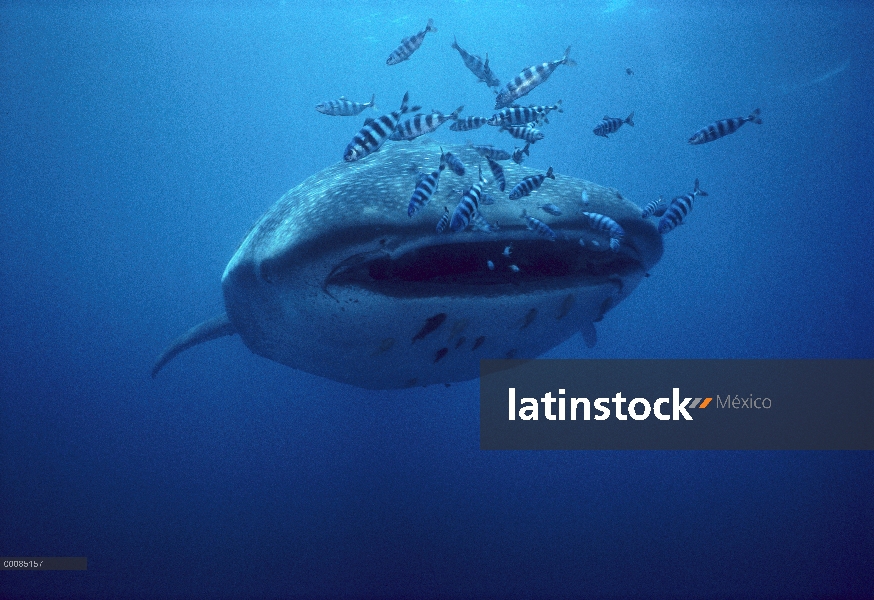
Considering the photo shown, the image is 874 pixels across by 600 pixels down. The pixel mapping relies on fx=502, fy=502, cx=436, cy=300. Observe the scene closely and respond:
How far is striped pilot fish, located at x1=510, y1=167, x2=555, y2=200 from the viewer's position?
2.42 metres

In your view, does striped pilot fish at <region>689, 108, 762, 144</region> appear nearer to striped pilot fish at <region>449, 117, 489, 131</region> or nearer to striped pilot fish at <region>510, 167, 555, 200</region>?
striped pilot fish at <region>449, 117, 489, 131</region>

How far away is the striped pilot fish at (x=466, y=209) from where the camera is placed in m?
2.14

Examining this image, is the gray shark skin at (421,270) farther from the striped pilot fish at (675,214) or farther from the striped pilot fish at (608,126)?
the striped pilot fish at (608,126)

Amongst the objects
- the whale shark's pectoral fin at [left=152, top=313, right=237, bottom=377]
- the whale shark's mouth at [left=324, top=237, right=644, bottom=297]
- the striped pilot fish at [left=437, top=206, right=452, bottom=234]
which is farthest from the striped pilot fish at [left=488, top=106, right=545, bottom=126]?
the whale shark's pectoral fin at [left=152, top=313, right=237, bottom=377]

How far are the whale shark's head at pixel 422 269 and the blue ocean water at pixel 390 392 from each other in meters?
6.53

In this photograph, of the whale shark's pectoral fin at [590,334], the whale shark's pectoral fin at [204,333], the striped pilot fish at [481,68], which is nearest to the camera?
the whale shark's pectoral fin at [590,334]

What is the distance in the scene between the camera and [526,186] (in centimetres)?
254

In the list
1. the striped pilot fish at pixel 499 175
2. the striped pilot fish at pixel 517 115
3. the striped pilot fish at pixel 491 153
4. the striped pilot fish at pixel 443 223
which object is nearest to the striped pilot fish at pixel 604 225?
the striped pilot fish at pixel 499 175

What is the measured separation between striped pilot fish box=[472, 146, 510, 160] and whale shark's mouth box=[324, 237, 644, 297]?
1.11 metres

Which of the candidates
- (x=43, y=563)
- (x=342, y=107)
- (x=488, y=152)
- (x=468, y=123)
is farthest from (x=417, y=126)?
(x=43, y=563)

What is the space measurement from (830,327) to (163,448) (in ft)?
191

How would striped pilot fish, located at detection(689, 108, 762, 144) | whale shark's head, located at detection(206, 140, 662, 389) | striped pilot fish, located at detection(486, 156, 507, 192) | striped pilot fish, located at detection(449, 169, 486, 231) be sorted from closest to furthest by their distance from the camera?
striped pilot fish, located at detection(449, 169, 486, 231)
whale shark's head, located at detection(206, 140, 662, 389)
striped pilot fish, located at detection(486, 156, 507, 192)
striped pilot fish, located at detection(689, 108, 762, 144)

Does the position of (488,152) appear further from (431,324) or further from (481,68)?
(481,68)

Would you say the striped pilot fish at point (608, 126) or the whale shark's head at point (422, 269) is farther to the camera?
the striped pilot fish at point (608, 126)
